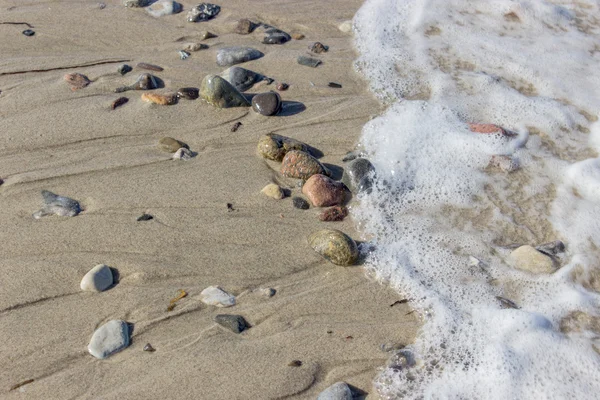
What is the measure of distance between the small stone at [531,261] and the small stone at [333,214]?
825 millimetres

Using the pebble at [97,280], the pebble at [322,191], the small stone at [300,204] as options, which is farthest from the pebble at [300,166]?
the pebble at [97,280]

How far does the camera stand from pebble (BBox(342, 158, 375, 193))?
10.2 ft

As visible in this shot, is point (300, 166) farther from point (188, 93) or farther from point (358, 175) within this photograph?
point (188, 93)

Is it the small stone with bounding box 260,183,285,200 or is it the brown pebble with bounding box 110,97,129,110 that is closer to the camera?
the small stone with bounding box 260,183,285,200

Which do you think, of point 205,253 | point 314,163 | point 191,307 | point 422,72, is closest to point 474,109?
point 422,72

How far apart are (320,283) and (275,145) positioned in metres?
0.92

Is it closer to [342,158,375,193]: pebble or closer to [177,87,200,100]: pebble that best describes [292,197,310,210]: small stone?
[342,158,375,193]: pebble

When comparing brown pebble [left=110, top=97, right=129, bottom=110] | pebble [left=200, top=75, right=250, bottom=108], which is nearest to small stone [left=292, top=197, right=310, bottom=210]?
pebble [left=200, top=75, right=250, bottom=108]

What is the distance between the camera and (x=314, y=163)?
3121 mm

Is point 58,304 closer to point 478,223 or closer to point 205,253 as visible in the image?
point 205,253

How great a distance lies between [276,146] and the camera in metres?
3.21

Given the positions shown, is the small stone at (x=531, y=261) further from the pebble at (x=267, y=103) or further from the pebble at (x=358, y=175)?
the pebble at (x=267, y=103)

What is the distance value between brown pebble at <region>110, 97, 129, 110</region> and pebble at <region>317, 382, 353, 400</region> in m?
2.19

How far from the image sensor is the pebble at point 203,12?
4449mm
